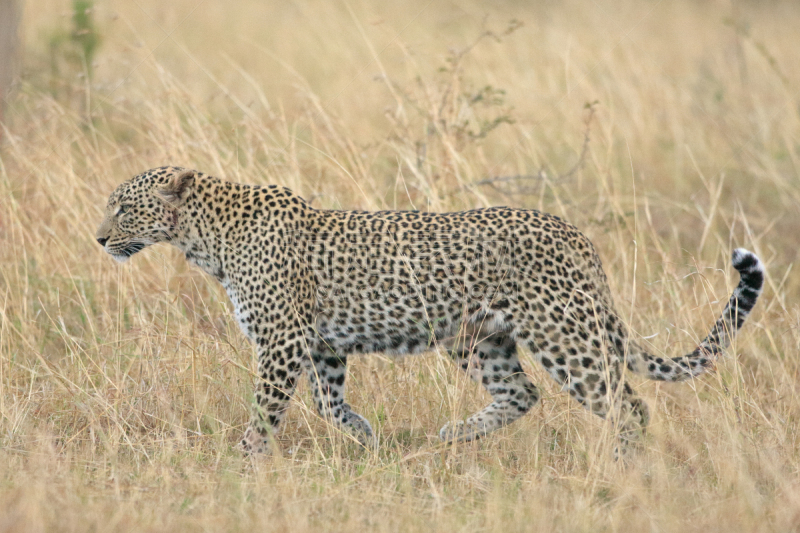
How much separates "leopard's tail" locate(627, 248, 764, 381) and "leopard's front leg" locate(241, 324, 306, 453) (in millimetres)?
1870

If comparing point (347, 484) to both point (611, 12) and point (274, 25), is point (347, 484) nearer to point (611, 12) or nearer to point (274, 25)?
point (274, 25)

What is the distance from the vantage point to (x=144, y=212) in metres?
5.91

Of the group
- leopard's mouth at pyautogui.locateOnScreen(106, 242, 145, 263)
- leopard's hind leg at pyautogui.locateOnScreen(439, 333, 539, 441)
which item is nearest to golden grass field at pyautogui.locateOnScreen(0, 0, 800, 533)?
leopard's hind leg at pyautogui.locateOnScreen(439, 333, 539, 441)

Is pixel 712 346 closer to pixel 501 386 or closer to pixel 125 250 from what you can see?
pixel 501 386

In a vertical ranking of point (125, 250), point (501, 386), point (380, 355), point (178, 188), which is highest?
point (178, 188)

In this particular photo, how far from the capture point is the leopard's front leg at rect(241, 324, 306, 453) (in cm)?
556

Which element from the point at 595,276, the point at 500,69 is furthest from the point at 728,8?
the point at 595,276

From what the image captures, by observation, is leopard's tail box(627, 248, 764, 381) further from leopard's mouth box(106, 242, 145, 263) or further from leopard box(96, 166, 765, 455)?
leopard's mouth box(106, 242, 145, 263)

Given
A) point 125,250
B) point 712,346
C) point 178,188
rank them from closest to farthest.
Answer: point 712,346
point 178,188
point 125,250

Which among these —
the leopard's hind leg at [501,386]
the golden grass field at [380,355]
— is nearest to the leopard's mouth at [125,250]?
the golden grass field at [380,355]

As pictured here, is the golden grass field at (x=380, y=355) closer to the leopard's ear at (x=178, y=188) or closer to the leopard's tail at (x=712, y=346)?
the leopard's tail at (x=712, y=346)

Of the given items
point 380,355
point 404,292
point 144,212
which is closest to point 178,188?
point 144,212

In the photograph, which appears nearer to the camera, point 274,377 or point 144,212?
point 274,377

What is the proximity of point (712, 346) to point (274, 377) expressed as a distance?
95.4 inches
